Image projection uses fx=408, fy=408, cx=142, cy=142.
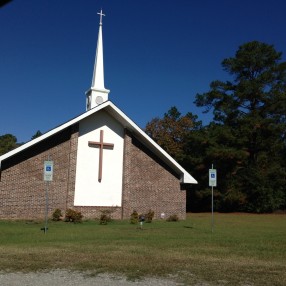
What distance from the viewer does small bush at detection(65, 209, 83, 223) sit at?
2186cm

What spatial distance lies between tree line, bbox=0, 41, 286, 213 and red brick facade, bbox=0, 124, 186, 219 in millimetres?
12352

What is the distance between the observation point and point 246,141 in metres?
38.3

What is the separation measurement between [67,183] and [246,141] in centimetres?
2044

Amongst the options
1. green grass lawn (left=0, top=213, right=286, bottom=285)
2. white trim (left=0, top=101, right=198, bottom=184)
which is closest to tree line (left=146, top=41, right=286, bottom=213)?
white trim (left=0, top=101, right=198, bottom=184)

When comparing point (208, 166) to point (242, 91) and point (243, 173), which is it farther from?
point (242, 91)

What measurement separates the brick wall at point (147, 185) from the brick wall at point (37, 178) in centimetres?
347

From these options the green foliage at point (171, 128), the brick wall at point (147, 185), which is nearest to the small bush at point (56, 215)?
the brick wall at point (147, 185)

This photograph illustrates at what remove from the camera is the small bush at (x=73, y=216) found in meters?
21.9

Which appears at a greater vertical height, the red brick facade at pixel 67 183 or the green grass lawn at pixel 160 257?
the red brick facade at pixel 67 183

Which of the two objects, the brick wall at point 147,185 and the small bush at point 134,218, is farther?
the brick wall at point 147,185

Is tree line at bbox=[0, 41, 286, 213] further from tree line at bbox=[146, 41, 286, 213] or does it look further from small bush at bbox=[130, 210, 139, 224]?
small bush at bbox=[130, 210, 139, 224]

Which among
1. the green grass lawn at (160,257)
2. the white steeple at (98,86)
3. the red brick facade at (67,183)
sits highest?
the white steeple at (98,86)

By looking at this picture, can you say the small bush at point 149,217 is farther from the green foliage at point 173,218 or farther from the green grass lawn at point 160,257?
the green grass lawn at point 160,257

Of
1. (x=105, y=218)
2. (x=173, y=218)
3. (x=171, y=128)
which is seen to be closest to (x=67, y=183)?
(x=105, y=218)
